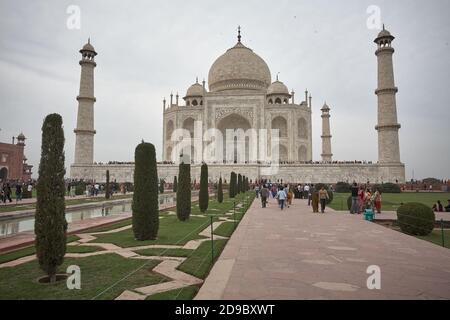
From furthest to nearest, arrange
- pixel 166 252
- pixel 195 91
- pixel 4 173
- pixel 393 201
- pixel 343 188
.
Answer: pixel 195 91, pixel 4 173, pixel 343 188, pixel 393 201, pixel 166 252

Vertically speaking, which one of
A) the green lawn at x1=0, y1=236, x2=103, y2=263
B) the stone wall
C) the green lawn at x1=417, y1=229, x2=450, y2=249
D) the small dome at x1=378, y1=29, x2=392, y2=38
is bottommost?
the green lawn at x1=417, y1=229, x2=450, y2=249

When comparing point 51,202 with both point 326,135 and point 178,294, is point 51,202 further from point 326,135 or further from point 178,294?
point 326,135

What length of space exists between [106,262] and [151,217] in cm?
186

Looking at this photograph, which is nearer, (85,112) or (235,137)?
(85,112)

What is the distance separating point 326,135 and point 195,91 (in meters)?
16.5

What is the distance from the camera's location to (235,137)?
36.7 meters

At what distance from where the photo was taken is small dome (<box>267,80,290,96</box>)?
3850 cm

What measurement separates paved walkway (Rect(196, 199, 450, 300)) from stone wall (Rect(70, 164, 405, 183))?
73.4ft

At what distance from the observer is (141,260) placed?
462 centimetres

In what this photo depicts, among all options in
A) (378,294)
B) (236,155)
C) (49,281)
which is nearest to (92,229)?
(49,281)

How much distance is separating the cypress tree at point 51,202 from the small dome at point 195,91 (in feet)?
121

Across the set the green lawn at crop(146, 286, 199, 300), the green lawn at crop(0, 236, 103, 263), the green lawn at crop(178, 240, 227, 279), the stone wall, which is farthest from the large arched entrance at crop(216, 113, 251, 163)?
the green lawn at crop(146, 286, 199, 300)

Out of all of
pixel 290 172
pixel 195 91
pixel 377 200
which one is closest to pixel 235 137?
pixel 195 91

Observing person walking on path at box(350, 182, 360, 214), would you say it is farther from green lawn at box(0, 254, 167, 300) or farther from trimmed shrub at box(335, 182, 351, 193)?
trimmed shrub at box(335, 182, 351, 193)
